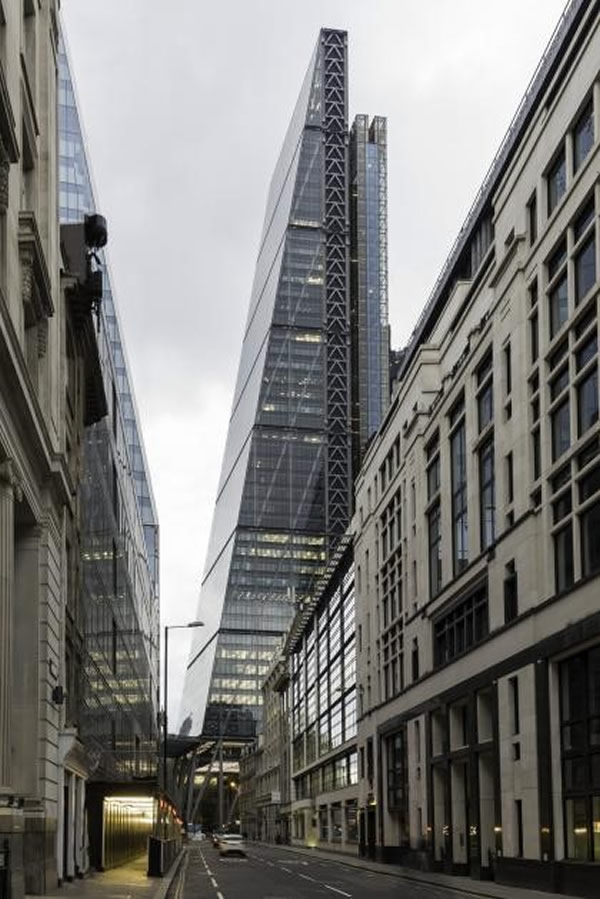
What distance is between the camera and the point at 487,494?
50.9m

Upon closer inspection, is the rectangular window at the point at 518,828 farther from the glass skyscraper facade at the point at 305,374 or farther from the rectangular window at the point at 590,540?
the glass skyscraper facade at the point at 305,374

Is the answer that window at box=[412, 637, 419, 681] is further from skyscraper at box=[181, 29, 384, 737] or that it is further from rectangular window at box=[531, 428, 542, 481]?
skyscraper at box=[181, 29, 384, 737]

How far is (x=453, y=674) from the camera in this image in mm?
56438

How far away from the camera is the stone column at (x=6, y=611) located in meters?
26.4

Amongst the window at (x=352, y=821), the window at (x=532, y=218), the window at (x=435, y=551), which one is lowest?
the window at (x=352, y=821)

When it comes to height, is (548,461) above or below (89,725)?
above

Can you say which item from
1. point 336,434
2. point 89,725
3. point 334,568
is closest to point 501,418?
point 89,725

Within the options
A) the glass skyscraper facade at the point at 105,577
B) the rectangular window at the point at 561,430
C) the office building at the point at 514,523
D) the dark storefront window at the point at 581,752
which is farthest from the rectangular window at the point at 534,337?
the glass skyscraper facade at the point at 105,577

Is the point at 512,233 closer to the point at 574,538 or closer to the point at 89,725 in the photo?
the point at 574,538

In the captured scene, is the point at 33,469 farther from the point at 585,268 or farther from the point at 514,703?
the point at 514,703

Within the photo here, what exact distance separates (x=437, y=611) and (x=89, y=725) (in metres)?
20.0

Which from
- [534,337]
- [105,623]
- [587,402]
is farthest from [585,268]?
[105,623]

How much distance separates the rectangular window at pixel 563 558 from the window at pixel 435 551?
1903 cm

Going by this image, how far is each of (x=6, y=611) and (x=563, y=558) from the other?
65.4 ft
